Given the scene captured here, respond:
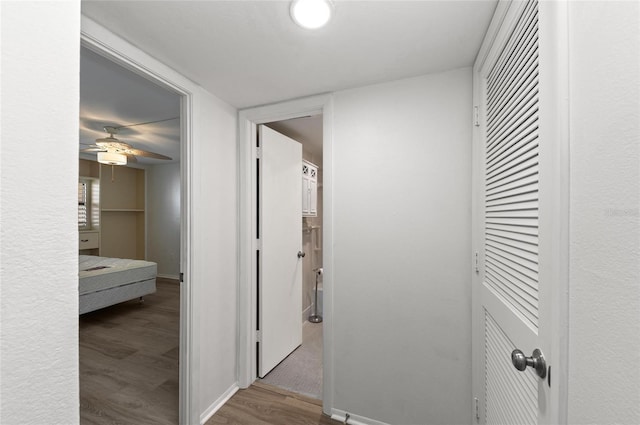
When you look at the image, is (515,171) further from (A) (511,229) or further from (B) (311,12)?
(B) (311,12)

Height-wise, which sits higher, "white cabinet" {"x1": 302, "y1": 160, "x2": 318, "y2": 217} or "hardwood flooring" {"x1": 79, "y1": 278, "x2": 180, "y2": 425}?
"white cabinet" {"x1": 302, "y1": 160, "x2": 318, "y2": 217}

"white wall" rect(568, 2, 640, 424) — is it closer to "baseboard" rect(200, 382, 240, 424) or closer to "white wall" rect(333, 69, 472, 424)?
"white wall" rect(333, 69, 472, 424)

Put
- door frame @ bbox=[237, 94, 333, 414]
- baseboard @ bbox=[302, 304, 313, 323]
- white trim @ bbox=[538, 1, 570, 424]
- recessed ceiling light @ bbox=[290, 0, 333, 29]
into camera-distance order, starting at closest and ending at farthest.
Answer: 1. white trim @ bbox=[538, 1, 570, 424]
2. recessed ceiling light @ bbox=[290, 0, 333, 29]
3. door frame @ bbox=[237, 94, 333, 414]
4. baseboard @ bbox=[302, 304, 313, 323]

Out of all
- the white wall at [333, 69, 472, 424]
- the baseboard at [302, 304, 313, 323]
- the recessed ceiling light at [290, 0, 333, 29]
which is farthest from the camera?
the baseboard at [302, 304, 313, 323]

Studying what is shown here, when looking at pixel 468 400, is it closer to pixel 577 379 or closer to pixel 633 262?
pixel 577 379

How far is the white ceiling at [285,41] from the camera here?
47.4 inches

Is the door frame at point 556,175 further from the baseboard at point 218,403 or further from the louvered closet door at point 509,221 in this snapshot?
the baseboard at point 218,403

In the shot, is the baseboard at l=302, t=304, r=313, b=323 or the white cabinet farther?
the baseboard at l=302, t=304, r=313, b=323

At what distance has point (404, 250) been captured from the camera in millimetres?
1783

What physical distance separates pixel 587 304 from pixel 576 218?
0.19 m

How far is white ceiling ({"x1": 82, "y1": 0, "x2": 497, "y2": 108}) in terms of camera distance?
120 centimetres

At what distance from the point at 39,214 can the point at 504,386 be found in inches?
62.2

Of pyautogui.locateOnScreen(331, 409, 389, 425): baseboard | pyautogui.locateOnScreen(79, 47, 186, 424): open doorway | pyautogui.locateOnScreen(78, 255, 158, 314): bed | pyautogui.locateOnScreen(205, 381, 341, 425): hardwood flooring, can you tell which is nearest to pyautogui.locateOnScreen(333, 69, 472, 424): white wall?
pyautogui.locateOnScreen(331, 409, 389, 425): baseboard

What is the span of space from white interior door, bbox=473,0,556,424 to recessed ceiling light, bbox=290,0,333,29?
71cm
